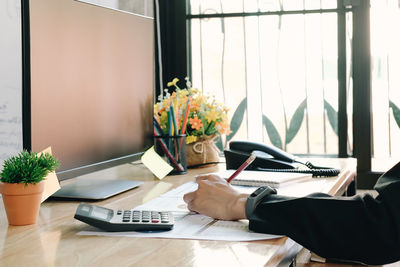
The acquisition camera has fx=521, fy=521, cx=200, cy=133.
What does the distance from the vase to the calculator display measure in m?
0.84

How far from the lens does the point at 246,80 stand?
2531 millimetres

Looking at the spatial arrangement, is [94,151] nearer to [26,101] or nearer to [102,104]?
[102,104]

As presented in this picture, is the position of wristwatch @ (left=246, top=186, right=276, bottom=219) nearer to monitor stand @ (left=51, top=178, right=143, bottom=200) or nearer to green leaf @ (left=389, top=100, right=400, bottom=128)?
monitor stand @ (left=51, top=178, right=143, bottom=200)

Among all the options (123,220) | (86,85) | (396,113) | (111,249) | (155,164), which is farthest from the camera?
(396,113)

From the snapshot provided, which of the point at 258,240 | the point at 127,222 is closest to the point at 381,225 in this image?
the point at 258,240

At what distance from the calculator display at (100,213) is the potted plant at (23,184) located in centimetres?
11

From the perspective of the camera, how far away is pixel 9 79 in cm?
181

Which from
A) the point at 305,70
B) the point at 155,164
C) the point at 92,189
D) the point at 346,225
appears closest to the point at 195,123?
the point at 155,164

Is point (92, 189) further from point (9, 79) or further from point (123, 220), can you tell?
point (9, 79)

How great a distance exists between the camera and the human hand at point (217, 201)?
3.38ft

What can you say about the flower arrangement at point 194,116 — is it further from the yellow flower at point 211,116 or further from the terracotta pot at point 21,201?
the terracotta pot at point 21,201

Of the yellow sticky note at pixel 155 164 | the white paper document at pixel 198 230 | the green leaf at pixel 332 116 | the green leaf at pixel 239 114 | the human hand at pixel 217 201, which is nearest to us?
the white paper document at pixel 198 230

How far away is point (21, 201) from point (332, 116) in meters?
1.72

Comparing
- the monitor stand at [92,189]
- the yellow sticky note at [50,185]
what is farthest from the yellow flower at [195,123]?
the yellow sticky note at [50,185]
